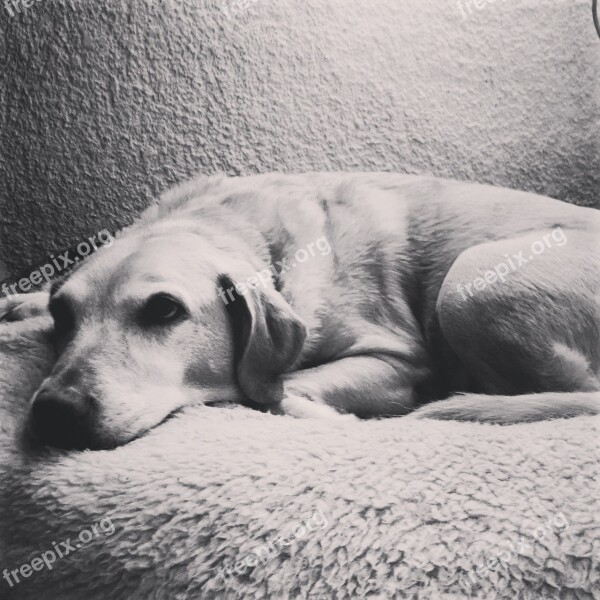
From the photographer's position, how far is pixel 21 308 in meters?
1.36

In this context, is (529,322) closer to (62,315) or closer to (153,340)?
(153,340)

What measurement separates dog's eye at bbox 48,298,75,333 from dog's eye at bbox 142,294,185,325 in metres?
0.13

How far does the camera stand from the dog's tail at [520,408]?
1.03m

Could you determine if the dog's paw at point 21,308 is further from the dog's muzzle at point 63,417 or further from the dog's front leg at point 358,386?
the dog's front leg at point 358,386

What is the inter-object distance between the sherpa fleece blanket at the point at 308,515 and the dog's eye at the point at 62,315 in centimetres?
20

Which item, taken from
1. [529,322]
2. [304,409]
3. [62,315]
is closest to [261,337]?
[304,409]

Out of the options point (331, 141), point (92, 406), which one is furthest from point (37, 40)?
point (92, 406)

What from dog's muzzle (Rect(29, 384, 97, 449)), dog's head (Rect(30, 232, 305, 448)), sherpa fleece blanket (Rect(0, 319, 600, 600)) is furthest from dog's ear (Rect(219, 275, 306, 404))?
dog's muzzle (Rect(29, 384, 97, 449))

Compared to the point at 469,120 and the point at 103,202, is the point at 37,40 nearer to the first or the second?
the point at 103,202

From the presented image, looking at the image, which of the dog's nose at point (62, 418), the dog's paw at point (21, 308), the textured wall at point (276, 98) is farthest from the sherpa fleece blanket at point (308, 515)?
the textured wall at point (276, 98)

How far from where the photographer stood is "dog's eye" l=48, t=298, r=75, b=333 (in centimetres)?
111

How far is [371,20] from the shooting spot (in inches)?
54.2

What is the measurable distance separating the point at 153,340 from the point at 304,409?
0.96ft

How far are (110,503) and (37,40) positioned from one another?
3.08ft
